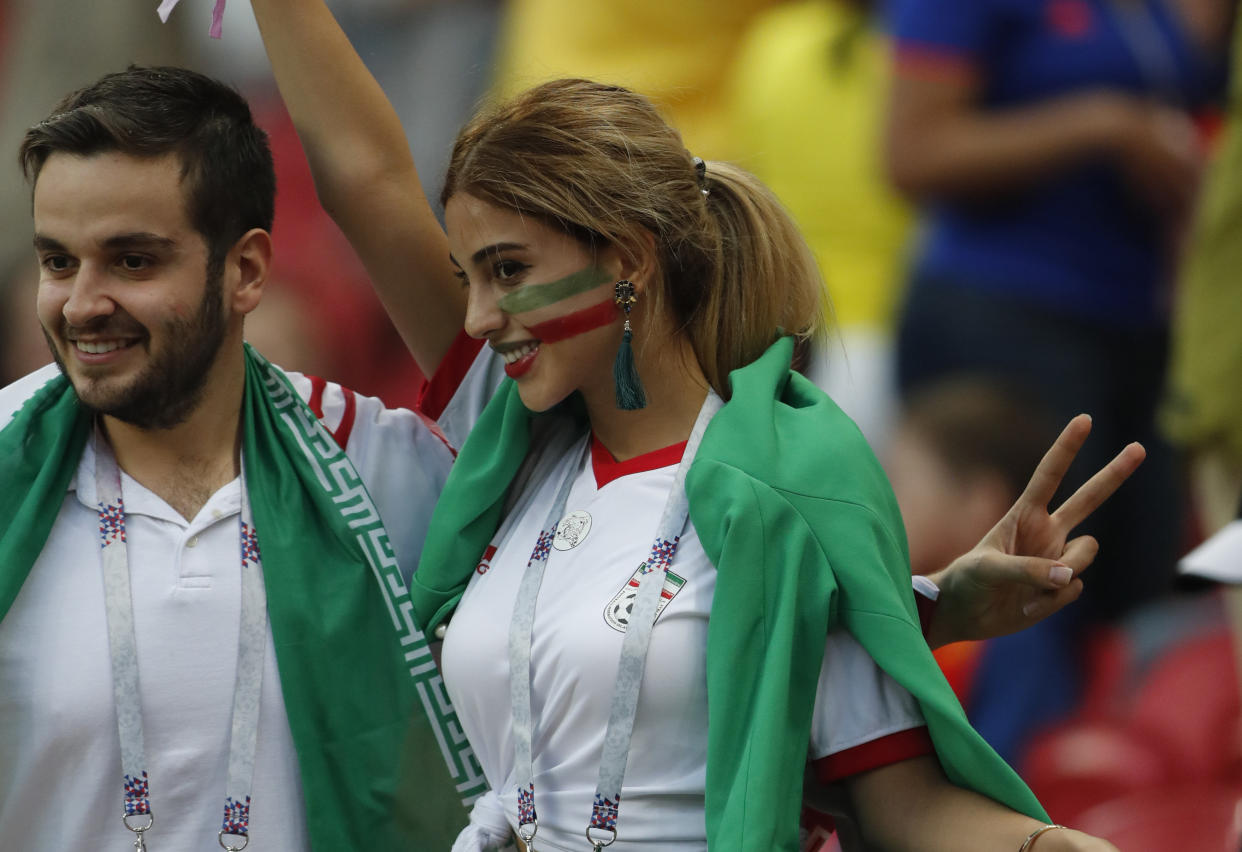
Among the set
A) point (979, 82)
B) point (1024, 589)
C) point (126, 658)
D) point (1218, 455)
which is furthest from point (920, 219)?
point (126, 658)

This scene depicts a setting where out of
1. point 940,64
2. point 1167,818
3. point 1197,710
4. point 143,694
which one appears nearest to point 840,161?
point 940,64

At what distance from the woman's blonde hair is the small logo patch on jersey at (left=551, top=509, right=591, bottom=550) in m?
0.28

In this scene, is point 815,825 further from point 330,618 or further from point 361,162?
point 361,162

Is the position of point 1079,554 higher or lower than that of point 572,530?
lower

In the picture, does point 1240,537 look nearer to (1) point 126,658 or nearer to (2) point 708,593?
(2) point 708,593

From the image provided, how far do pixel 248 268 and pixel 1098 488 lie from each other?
4.31 feet

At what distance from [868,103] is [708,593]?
2776 millimetres

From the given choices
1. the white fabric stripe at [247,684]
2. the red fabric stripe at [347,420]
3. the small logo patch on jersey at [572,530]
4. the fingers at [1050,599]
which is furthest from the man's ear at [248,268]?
the fingers at [1050,599]

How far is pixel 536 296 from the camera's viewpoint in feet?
8.22

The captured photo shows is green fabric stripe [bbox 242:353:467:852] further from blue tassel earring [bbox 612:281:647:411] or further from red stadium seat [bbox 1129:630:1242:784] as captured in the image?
red stadium seat [bbox 1129:630:1242:784]

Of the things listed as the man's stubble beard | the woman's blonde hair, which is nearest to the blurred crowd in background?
the woman's blonde hair

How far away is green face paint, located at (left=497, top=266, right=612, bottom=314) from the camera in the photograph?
2508 millimetres

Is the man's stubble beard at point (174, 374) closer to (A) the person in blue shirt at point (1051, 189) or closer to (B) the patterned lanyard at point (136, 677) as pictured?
(B) the patterned lanyard at point (136, 677)

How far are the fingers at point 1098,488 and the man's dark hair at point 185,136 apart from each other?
129cm
